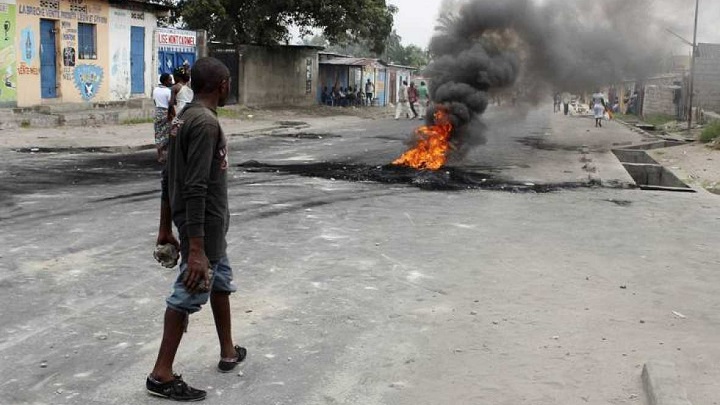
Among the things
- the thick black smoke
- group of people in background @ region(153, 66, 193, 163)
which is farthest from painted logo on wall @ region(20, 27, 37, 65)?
the thick black smoke

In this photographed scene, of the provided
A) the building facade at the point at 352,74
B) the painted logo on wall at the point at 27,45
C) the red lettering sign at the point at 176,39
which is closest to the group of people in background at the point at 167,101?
the painted logo on wall at the point at 27,45

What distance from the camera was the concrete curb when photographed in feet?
10.8

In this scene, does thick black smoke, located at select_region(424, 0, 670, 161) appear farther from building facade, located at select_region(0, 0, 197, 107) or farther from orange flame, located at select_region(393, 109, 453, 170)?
building facade, located at select_region(0, 0, 197, 107)

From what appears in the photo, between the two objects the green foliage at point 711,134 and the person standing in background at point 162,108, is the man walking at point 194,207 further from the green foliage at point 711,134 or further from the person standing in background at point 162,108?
the green foliage at point 711,134

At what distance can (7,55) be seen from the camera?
18.1m

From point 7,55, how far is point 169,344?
17.2 m

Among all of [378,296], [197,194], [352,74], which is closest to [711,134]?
[378,296]

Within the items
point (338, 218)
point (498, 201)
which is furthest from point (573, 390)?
point (498, 201)

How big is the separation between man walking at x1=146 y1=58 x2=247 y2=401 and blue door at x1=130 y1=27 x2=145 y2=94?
20768 mm

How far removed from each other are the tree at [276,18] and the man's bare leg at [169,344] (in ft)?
82.6

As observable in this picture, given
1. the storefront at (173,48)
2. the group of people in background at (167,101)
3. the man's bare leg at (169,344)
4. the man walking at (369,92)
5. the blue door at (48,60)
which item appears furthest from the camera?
the man walking at (369,92)

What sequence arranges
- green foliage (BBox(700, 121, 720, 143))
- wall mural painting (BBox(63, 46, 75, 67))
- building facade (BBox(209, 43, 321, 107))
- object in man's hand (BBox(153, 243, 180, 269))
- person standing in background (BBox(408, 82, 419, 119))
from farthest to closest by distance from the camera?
person standing in background (BBox(408, 82, 419, 119)) → building facade (BBox(209, 43, 321, 107)) → wall mural painting (BBox(63, 46, 75, 67)) → green foliage (BBox(700, 121, 720, 143)) → object in man's hand (BBox(153, 243, 180, 269))

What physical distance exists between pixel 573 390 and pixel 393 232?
3.92 meters

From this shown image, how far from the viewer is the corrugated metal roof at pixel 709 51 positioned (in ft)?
98.1
